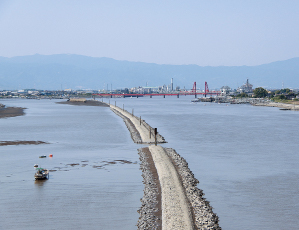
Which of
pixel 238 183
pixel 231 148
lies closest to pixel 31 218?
pixel 238 183

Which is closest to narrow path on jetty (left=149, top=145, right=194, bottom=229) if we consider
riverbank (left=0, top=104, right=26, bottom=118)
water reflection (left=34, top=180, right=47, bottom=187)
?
water reflection (left=34, top=180, right=47, bottom=187)

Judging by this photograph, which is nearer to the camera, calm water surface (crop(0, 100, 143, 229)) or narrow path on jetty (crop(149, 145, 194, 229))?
narrow path on jetty (crop(149, 145, 194, 229))

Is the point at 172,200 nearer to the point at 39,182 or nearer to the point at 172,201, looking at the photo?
the point at 172,201

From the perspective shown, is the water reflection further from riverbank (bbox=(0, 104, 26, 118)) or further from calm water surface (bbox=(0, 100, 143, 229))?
riverbank (bbox=(0, 104, 26, 118))

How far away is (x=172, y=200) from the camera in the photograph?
52.0 feet

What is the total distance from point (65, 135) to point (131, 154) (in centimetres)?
1479

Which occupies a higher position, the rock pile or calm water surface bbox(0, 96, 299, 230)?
the rock pile

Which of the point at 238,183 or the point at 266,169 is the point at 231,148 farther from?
the point at 238,183

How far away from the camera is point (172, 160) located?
25109mm

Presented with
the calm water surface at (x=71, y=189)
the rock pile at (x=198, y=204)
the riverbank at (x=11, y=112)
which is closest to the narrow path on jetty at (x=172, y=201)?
the rock pile at (x=198, y=204)

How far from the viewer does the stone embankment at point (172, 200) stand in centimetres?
1343

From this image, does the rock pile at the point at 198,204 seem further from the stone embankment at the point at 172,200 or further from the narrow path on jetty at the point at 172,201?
the narrow path on jetty at the point at 172,201

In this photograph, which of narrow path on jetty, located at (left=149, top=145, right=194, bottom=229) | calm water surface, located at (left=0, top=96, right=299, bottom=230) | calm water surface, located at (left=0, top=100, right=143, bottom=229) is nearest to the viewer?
narrow path on jetty, located at (left=149, top=145, right=194, bottom=229)

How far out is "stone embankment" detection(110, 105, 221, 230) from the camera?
13.4 m
